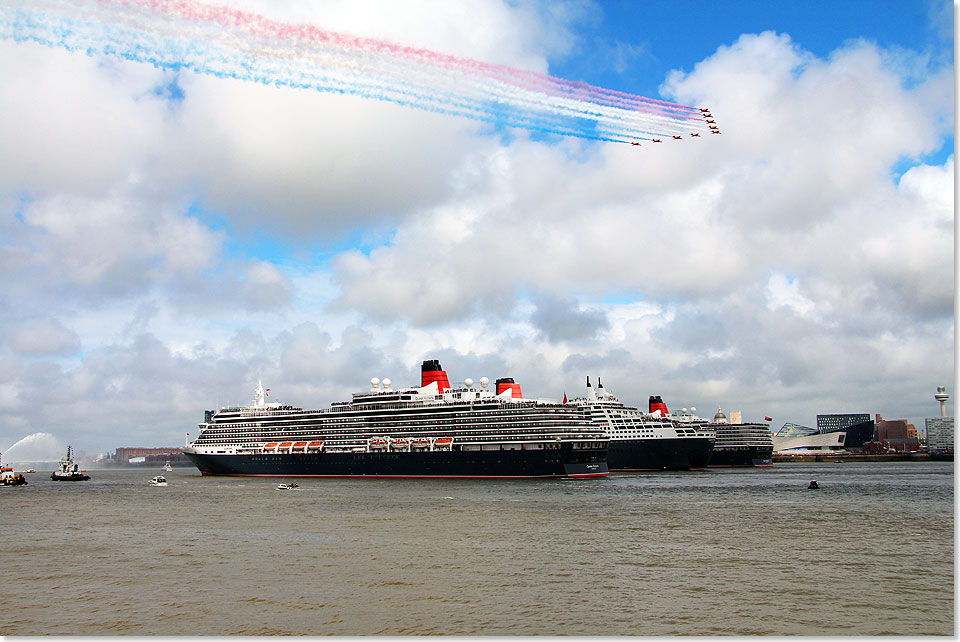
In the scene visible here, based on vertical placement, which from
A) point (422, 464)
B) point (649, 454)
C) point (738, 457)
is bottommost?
point (738, 457)

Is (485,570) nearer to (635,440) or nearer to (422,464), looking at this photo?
(422,464)

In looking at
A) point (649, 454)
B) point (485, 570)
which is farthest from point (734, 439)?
point (485, 570)

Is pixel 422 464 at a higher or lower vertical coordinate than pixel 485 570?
higher

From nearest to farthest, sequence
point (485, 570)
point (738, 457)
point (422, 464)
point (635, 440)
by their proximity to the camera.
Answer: point (485, 570) < point (422, 464) < point (635, 440) < point (738, 457)

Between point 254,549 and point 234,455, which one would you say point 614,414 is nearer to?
point 234,455

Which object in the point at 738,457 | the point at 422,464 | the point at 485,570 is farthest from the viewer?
the point at 738,457

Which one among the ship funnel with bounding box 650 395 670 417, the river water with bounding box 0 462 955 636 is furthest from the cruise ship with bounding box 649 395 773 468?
the river water with bounding box 0 462 955 636
